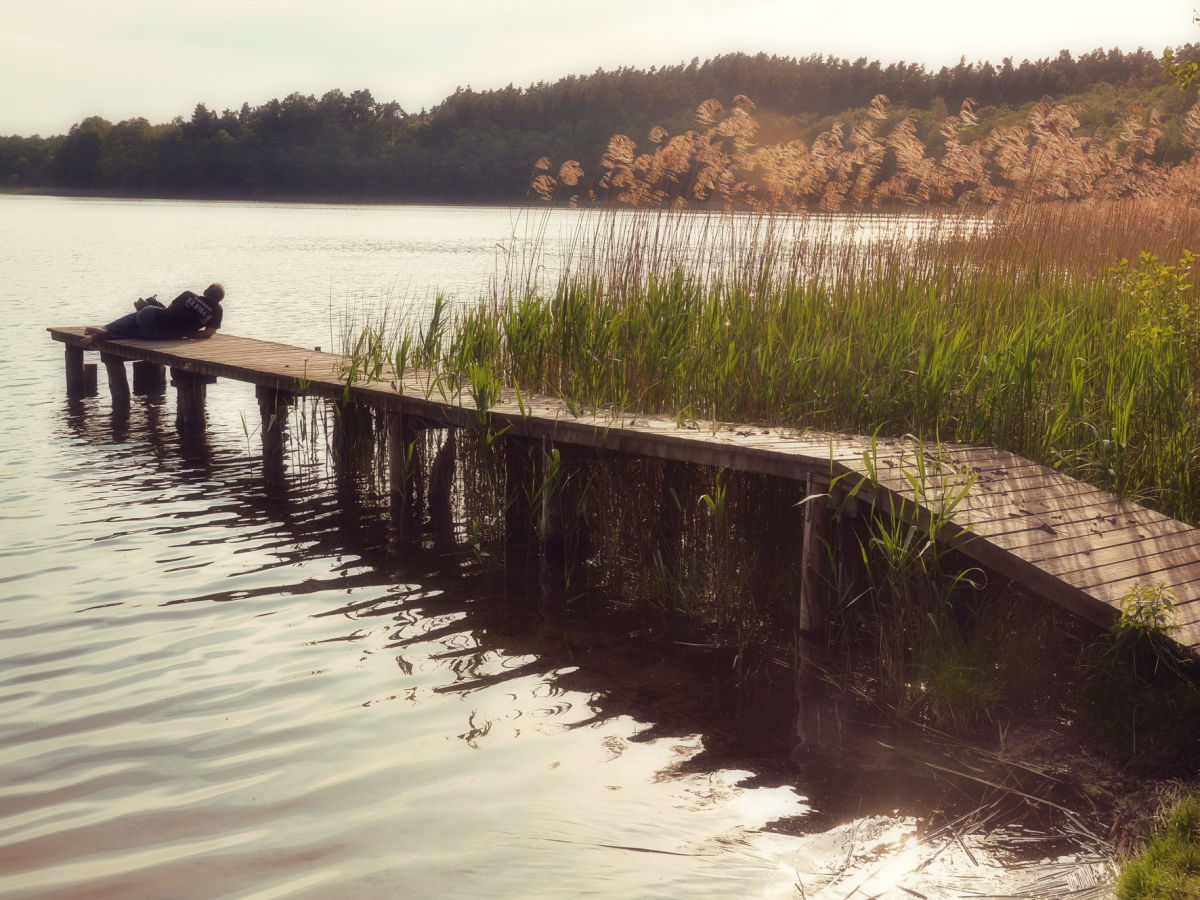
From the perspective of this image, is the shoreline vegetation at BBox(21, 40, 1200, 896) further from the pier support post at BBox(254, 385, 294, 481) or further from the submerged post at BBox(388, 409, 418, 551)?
the pier support post at BBox(254, 385, 294, 481)

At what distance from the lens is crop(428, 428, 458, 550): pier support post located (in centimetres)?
719

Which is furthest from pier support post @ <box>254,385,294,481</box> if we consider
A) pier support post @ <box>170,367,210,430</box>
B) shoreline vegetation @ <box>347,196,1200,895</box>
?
pier support post @ <box>170,367,210,430</box>

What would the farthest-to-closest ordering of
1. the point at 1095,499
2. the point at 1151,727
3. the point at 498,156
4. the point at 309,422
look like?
the point at 498,156, the point at 309,422, the point at 1095,499, the point at 1151,727

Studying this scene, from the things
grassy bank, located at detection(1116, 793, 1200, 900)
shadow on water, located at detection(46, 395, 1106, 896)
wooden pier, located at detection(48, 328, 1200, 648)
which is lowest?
shadow on water, located at detection(46, 395, 1106, 896)

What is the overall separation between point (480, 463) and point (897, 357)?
105 inches

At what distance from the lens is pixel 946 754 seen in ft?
13.3

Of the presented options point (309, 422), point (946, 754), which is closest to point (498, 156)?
point (309, 422)

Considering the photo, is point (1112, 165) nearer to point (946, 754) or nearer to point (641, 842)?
point (946, 754)

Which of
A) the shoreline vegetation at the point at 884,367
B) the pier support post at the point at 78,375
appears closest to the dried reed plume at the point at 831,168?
the shoreline vegetation at the point at 884,367

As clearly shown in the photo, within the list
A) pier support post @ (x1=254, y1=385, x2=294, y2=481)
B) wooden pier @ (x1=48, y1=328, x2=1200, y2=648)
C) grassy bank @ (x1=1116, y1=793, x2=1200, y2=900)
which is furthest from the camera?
pier support post @ (x1=254, y1=385, x2=294, y2=481)

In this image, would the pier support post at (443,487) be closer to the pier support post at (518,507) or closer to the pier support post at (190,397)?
the pier support post at (518,507)

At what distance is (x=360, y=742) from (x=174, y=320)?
7.72 metres

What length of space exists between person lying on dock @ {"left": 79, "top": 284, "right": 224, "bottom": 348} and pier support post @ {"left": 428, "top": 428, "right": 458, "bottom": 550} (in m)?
4.73

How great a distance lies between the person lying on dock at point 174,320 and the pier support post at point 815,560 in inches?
305
